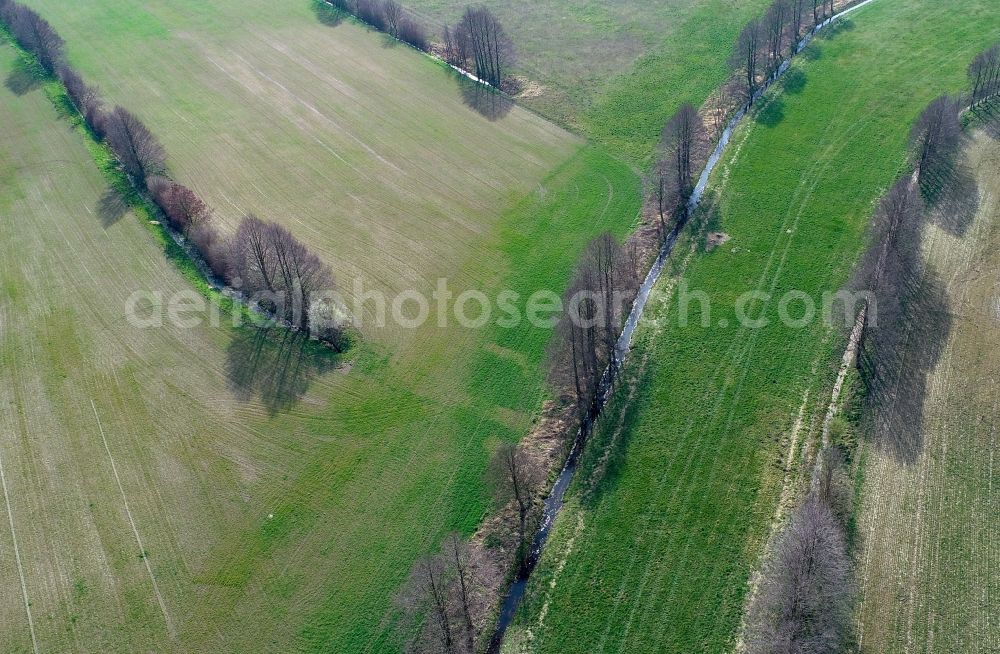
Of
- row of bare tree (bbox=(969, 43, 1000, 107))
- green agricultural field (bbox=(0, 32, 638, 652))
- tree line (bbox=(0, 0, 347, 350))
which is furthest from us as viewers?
row of bare tree (bbox=(969, 43, 1000, 107))

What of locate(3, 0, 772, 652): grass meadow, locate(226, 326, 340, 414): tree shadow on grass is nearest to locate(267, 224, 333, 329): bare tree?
locate(226, 326, 340, 414): tree shadow on grass

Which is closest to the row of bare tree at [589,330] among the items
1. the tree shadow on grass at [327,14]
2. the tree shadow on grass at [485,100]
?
the tree shadow on grass at [485,100]

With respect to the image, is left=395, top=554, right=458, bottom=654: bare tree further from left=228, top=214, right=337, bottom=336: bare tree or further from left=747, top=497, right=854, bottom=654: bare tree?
left=228, top=214, right=337, bottom=336: bare tree

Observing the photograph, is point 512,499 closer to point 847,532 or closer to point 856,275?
point 847,532

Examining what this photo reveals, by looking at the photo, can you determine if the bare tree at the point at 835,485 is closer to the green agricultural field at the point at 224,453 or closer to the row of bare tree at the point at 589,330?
the row of bare tree at the point at 589,330

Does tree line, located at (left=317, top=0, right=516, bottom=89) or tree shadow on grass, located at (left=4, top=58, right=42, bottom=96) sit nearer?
tree line, located at (left=317, top=0, right=516, bottom=89)

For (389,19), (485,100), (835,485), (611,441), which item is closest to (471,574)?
(611,441)

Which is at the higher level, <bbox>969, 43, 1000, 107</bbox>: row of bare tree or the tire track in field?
<bbox>969, 43, 1000, 107</bbox>: row of bare tree

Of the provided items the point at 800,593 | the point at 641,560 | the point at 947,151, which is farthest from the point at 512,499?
the point at 947,151
